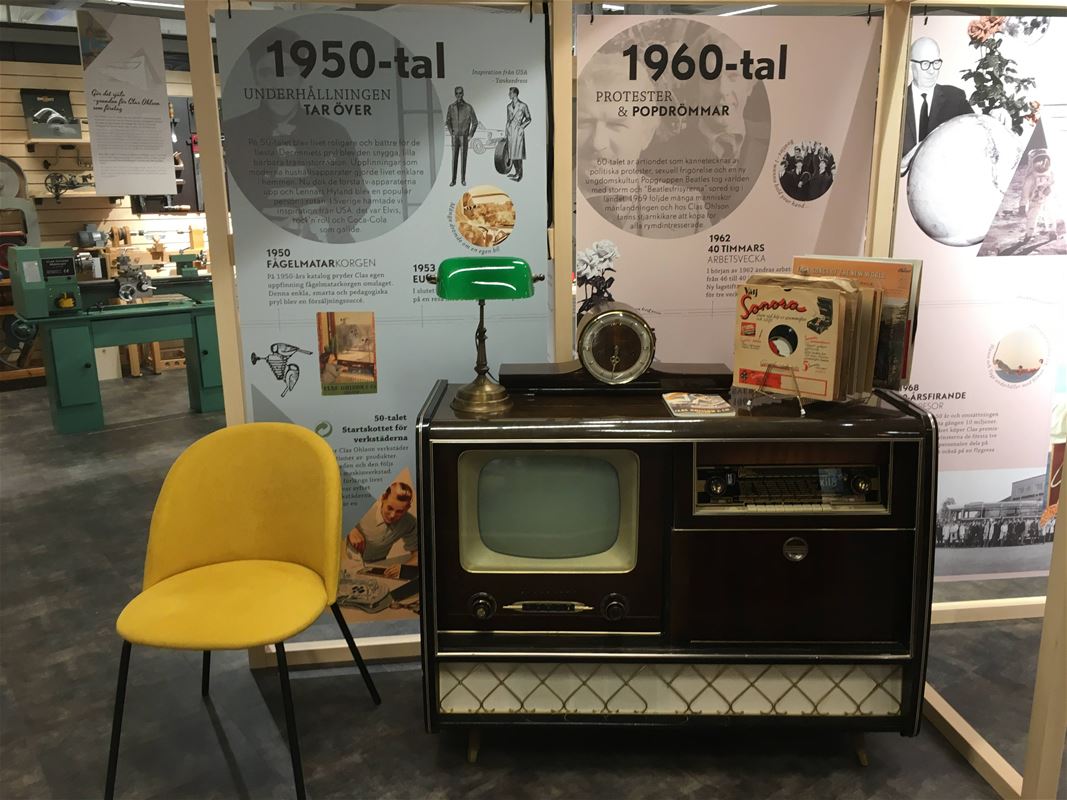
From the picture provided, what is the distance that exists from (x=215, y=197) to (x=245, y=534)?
1.00 m

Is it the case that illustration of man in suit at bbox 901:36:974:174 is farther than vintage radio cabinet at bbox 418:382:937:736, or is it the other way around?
illustration of man in suit at bbox 901:36:974:174

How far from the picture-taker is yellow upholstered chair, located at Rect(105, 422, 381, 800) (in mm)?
2234

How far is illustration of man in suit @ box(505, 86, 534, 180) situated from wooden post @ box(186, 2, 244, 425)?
85cm

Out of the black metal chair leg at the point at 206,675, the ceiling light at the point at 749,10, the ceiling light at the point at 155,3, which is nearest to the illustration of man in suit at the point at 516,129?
the ceiling light at the point at 749,10

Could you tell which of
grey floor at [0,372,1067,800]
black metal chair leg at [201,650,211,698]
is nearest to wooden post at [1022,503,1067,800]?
grey floor at [0,372,1067,800]

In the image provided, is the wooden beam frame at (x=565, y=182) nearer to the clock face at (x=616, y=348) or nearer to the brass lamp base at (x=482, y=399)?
the clock face at (x=616, y=348)

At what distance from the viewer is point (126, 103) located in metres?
6.17

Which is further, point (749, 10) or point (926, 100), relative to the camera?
point (926, 100)

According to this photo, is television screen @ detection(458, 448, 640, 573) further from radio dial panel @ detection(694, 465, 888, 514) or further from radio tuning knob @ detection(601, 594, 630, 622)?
radio dial panel @ detection(694, 465, 888, 514)

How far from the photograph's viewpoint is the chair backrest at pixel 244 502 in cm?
243

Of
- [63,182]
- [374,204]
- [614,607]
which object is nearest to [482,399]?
[614,607]

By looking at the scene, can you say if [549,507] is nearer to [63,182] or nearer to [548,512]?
[548,512]

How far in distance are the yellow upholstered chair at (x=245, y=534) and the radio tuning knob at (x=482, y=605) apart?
15.3 inches

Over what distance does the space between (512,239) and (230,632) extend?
4.54 ft
